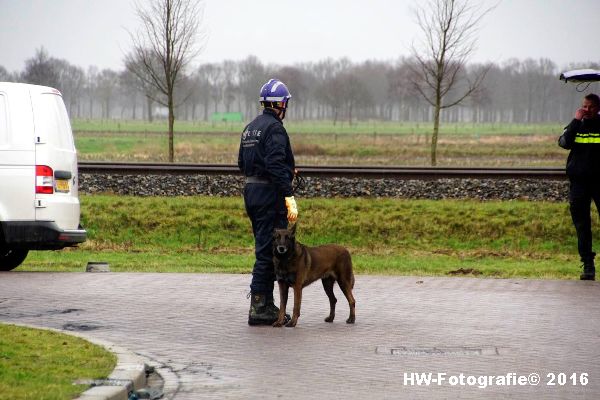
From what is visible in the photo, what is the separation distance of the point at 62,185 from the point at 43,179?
307 millimetres

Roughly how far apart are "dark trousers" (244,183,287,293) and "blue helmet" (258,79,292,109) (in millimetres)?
758

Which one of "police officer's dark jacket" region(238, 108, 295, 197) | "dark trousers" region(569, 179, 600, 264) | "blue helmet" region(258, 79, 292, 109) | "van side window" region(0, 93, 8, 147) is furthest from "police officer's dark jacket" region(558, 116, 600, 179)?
"van side window" region(0, 93, 8, 147)

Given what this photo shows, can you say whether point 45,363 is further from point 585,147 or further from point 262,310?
point 585,147

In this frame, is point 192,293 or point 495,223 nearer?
point 192,293

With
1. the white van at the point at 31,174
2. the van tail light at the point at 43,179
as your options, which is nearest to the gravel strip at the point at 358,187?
the white van at the point at 31,174

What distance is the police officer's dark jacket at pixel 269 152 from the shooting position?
423 inches

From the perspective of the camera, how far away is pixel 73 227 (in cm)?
1398

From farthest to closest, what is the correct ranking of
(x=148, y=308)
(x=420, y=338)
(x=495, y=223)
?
1. (x=495, y=223)
2. (x=148, y=308)
3. (x=420, y=338)

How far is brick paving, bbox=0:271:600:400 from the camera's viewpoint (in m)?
8.14

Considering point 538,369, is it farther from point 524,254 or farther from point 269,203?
point 524,254

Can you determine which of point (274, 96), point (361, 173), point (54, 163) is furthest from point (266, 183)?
point (361, 173)

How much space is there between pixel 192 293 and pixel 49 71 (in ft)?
281

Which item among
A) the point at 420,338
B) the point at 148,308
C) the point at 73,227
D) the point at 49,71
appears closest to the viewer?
the point at 420,338

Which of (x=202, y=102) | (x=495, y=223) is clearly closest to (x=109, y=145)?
(x=495, y=223)
